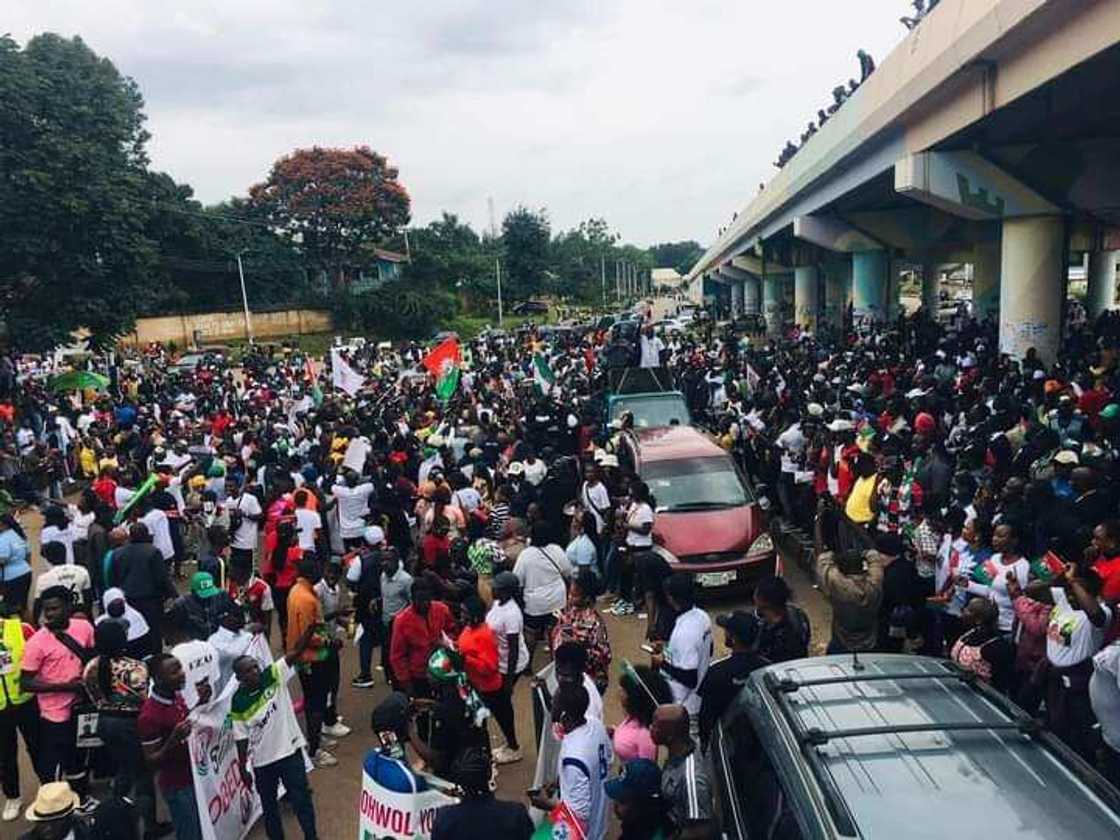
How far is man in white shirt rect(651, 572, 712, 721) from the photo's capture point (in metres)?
5.85

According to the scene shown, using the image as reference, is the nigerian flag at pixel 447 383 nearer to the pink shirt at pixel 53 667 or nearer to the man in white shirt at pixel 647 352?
the man in white shirt at pixel 647 352

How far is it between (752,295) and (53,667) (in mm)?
70884

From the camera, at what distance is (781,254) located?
5094 centimetres

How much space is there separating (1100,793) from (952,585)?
3.80m

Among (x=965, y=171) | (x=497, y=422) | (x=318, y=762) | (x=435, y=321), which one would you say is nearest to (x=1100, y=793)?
(x=318, y=762)

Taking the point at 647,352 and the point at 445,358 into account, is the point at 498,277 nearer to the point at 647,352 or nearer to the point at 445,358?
the point at 647,352

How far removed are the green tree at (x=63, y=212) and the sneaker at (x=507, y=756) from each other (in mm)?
23568

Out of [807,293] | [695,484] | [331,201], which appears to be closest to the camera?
[695,484]

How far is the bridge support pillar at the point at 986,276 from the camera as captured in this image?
1103 inches

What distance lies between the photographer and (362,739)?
763 cm

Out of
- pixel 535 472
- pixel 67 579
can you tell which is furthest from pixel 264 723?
pixel 535 472

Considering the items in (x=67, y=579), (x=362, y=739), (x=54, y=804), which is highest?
(x=67, y=579)

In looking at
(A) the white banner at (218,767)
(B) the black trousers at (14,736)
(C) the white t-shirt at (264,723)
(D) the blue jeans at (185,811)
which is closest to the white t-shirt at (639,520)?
(A) the white banner at (218,767)

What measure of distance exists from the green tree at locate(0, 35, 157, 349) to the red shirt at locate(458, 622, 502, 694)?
23633mm
